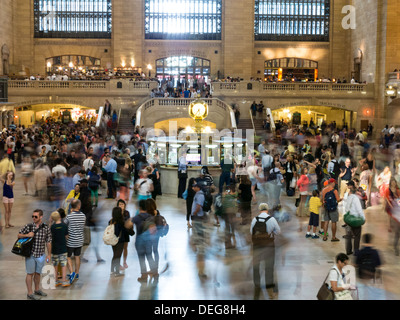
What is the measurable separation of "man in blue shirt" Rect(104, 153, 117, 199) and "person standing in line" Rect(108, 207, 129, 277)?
273 inches

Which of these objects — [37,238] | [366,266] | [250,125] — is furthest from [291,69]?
[37,238]

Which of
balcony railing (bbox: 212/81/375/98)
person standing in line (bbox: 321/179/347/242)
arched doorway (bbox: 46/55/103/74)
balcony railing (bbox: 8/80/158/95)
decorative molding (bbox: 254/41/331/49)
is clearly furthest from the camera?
decorative molding (bbox: 254/41/331/49)

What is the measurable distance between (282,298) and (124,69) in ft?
114

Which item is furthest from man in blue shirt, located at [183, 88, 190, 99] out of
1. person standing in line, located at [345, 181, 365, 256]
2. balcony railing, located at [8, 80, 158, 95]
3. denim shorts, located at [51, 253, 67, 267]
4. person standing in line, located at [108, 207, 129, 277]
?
denim shorts, located at [51, 253, 67, 267]

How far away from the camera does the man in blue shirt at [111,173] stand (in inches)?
704

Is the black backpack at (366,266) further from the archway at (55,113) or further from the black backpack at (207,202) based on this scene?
the archway at (55,113)

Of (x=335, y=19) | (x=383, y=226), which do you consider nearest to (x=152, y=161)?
(x=383, y=226)

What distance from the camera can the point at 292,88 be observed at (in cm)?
3809

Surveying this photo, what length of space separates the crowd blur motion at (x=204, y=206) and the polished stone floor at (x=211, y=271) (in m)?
0.15

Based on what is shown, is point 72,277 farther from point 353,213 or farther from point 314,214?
point 314,214

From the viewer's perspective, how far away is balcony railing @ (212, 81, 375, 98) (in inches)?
1446

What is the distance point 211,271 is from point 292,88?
1103 inches

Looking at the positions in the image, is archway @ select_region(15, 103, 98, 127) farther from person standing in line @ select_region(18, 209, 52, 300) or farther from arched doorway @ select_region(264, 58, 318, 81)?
person standing in line @ select_region(18, 209, 52, 300)

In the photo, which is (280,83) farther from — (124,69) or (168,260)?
(168,260)
